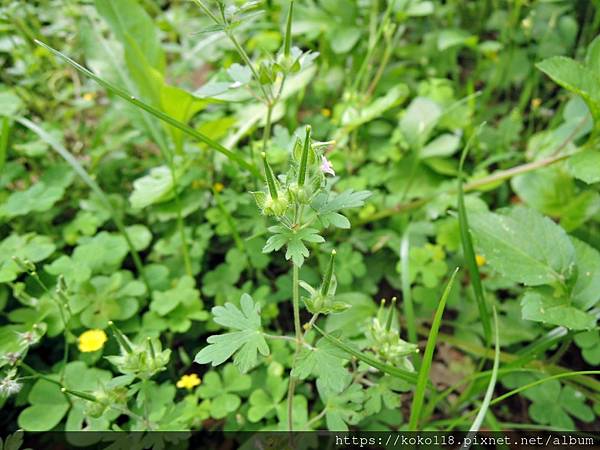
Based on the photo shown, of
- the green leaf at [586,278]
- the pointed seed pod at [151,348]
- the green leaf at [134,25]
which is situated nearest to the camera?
the pointed seed pod at [151,348]

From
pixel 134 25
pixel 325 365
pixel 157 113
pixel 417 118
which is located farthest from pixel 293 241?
pixel 134 25

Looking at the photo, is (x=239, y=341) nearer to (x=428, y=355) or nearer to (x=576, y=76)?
(x=428, y=355)

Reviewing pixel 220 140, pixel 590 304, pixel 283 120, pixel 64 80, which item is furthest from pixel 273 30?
pixel 590 304

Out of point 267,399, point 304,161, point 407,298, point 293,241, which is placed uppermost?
point 304,161

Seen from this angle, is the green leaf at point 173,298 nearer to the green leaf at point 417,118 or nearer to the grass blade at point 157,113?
the grass blade at point 157,113

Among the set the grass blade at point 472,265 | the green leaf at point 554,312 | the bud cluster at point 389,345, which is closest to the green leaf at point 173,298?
the bud cluster at point 389,345

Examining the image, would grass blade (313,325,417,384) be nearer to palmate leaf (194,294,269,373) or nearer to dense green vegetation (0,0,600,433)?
dense green vegetation (0,0,600,433)

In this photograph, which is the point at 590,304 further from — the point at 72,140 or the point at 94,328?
the point at 72,140
